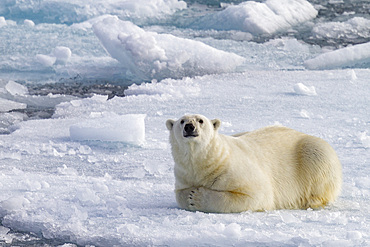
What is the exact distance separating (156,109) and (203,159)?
3.04m

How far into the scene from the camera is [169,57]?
757 cm

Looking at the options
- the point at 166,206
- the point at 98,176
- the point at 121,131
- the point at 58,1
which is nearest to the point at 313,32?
the point at 58,1

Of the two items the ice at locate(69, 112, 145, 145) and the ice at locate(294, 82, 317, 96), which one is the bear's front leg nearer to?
the ice at locate(69, 112, 145, 145)

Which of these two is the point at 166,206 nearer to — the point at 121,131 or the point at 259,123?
the point at 121,131

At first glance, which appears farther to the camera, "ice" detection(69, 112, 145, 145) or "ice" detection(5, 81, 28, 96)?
"ice" detection(5, 81, 28, 96)

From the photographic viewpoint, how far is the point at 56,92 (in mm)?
7617

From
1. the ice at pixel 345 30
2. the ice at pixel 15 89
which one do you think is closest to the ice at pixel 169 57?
the ice at pixel 15 89

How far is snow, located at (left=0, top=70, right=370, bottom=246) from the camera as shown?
8.25 feet

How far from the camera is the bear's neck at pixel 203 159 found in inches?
110

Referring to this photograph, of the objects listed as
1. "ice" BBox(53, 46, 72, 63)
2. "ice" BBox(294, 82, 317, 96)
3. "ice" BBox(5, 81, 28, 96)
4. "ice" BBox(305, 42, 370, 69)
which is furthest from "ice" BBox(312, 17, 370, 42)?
"ice" BBox(5, 81, 28, 96)

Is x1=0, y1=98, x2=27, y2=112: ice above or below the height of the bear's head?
below

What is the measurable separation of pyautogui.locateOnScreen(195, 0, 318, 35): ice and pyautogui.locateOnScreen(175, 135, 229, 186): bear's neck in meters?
7.98

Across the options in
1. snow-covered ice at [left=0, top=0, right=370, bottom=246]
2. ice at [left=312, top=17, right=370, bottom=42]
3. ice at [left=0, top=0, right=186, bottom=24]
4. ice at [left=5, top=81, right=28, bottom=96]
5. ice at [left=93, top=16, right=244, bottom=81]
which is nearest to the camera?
snow-covered ice at [left=0, top=0, right=370, bottom=246]

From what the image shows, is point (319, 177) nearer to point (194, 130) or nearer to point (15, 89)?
point (194, 130)
